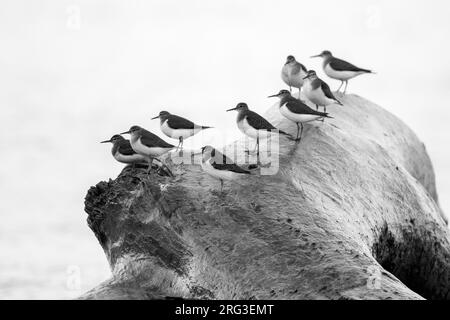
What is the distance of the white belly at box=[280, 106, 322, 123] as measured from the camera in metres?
13.8

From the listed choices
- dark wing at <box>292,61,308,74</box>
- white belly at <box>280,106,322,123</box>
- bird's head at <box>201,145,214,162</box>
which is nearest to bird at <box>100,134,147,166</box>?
bird's head at <box>201,145,214,162</box>

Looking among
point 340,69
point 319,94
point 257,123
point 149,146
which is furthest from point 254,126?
Result: point 340,69

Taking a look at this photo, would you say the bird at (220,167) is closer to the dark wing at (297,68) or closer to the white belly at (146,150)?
the white belly at (146,150)

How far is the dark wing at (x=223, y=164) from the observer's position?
453 inches

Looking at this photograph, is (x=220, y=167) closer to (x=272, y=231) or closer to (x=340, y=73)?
(x=272, y=231)

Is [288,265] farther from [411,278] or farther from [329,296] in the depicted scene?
[411,278]

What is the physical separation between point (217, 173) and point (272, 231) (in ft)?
3.90

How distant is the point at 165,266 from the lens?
11047mm

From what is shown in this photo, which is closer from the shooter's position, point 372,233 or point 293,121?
point 372,233

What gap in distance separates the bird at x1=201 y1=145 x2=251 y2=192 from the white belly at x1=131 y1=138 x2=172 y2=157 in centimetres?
119

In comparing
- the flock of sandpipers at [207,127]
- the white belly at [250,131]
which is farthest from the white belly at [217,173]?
the white belly at [250,131]

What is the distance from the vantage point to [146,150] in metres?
12.9
